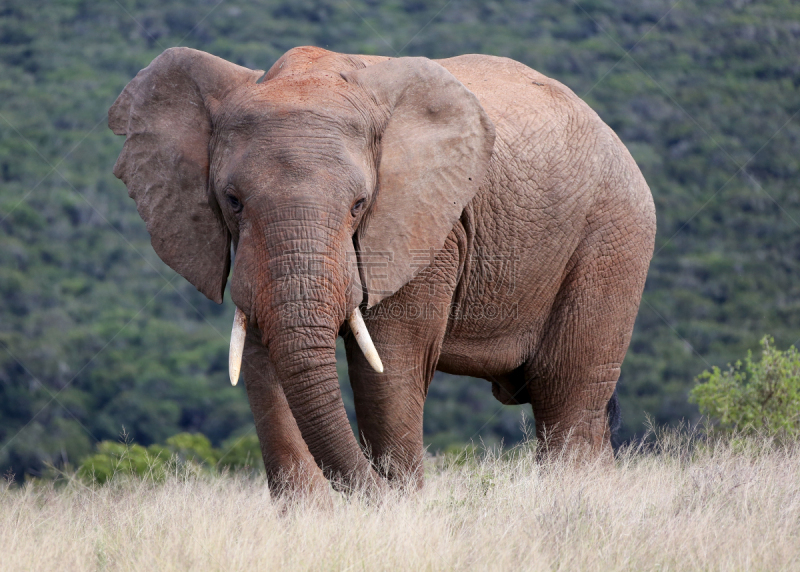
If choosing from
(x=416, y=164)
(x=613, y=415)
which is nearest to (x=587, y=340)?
(x=613, y=415)

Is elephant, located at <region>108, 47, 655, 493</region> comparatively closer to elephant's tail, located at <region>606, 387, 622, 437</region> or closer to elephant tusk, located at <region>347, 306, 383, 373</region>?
elephant tusk, located at <region>347, 306, 383, 373</region>

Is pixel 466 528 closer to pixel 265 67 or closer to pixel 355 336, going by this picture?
pixel 355 336

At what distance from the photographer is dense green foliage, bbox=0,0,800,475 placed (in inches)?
1302

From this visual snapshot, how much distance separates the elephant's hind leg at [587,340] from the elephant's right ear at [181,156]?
7.43 ft

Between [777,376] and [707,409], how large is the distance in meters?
0.81

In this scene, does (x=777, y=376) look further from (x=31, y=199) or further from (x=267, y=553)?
(x=31, y=199)

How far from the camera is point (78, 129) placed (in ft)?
126

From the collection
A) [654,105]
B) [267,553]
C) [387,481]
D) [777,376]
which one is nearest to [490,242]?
[387,481]

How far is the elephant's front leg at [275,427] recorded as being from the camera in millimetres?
5770

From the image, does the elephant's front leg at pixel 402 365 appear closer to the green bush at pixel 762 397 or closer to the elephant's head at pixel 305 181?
the elephant's head at pixel 305 181

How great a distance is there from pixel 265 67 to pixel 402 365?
33.2 m

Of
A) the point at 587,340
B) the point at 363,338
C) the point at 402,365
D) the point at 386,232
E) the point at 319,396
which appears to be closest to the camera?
Answer: the point at 319,396

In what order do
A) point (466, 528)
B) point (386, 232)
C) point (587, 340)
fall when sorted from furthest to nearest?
1. point (587, 340)
2. point (386, 232)
3. point (466, 528)

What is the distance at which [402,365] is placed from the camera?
555 cm
